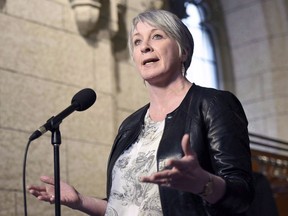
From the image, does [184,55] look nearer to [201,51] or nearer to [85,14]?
[85,14]

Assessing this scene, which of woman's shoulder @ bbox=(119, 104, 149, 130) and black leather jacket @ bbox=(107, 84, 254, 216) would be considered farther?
woman's shoulder @ bbox=(119, 104, 149, 130)

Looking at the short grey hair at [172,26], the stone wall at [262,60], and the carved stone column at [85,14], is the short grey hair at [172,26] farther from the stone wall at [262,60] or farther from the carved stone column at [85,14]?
the stone wall at [262,60]

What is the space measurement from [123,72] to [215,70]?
4.24m

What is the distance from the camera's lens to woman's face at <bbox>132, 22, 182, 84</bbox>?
2.50m

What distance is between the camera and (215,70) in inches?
381

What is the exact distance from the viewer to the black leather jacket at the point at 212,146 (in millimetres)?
2250

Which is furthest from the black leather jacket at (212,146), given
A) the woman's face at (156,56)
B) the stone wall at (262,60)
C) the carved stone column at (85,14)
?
the stone wall at (262,60)

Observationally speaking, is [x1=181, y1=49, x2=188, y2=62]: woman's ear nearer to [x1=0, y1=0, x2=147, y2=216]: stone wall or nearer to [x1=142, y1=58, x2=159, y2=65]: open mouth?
[x1=142, y1=58, x2=159, y2=65]: open mouth

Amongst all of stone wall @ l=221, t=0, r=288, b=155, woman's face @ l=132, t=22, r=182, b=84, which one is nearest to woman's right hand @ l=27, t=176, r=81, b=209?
woman's face @ l=132, t=22, r=182, b=84

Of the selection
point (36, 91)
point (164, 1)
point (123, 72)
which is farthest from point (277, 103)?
point (36, 91)

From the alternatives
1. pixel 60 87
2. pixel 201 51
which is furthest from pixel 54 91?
pixel 201 51

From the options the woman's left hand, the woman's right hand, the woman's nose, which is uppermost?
the woman's nose

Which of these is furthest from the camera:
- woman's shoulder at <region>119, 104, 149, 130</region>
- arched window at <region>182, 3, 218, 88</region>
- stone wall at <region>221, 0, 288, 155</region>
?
arched window at <region>182, 3, 218, 88</region>

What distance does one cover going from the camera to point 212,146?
90.9 inches
